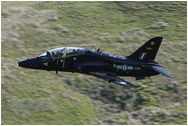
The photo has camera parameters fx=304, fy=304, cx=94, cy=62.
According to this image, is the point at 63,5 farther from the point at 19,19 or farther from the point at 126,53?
the point at 126,53

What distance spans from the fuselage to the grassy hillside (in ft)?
23.7

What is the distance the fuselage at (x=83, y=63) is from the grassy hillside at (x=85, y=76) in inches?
284

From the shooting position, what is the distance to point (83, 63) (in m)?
24.0

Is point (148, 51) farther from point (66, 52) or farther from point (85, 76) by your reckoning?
point (85, 76)

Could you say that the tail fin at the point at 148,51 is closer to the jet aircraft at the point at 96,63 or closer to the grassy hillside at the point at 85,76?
the jet aircraft at the point at 96,63

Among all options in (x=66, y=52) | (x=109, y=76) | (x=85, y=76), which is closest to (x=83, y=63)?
(x=66, y=52)

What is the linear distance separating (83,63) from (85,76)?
10.5 meters

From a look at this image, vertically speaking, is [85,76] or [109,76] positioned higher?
[109,76]

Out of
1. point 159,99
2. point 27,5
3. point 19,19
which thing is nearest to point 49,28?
point 19,19

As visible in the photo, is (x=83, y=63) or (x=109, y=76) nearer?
(x=109, y=76)

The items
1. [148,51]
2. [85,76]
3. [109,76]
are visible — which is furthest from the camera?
[85,76]

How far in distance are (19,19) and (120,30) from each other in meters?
→ 15.4

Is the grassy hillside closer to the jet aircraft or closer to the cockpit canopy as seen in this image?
the jet aircraft

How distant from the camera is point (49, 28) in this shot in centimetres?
4384
